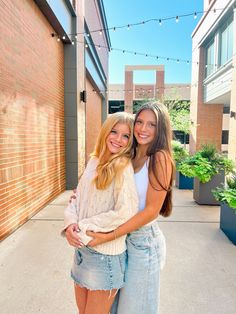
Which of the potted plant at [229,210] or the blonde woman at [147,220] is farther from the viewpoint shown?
the potted plant at [229,210]

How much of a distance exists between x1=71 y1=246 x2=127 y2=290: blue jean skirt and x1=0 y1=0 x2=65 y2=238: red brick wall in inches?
109

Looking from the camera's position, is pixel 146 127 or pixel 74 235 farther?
pixel 146 127

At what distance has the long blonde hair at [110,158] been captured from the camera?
143cm

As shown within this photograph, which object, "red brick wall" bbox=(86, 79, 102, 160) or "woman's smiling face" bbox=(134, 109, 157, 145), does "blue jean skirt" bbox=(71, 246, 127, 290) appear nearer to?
"woman's smiling face" bbox=(134, 109, 157, 145)

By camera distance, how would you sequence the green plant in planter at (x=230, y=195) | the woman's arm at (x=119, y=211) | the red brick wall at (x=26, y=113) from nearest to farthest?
the woman's arm at (x=119, y=211), the green plant in planter at (x=230, y=195), the red brick wall at (x=26, y=113)

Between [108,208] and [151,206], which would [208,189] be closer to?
[151,206]

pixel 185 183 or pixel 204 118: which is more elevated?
pixel 204 118

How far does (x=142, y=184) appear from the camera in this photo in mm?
1498

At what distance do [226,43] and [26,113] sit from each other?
10.0 meters

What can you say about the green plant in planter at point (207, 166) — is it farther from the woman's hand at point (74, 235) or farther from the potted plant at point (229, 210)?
the woman's hand at point (74, 235)

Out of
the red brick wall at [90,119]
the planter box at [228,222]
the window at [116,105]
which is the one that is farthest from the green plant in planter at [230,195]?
the window at [116,105]

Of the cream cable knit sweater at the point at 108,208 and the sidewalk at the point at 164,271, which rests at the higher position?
the cream cable knit sweater at the point at 108,208

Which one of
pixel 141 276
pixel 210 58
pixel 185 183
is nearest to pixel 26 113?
pixel 141 276

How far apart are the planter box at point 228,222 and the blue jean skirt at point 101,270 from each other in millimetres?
2864
